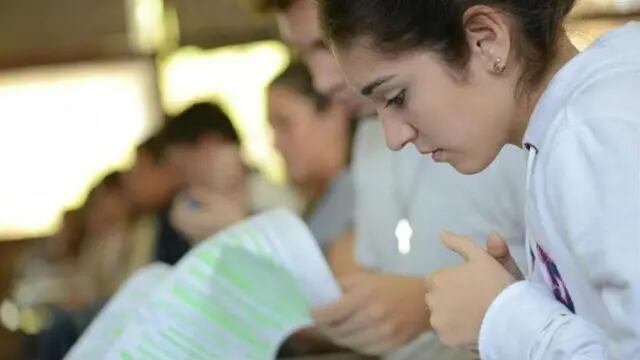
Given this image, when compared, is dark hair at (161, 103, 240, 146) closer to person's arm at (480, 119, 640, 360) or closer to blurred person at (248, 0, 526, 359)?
blurred person at (248, 0, 526, 359)

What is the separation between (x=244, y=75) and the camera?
10.2 feet

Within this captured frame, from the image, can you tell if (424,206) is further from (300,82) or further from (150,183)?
(150,183)

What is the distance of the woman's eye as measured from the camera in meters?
0.65

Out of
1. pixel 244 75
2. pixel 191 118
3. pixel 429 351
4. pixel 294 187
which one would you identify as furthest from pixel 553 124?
pixel 244 75

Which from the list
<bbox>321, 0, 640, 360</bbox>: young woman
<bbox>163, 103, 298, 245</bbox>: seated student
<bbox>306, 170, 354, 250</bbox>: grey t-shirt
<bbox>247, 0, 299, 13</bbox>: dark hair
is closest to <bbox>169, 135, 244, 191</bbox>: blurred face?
<bbox>163, 103, 298, 245</bbox>: seated student

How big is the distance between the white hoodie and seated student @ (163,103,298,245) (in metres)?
0.52

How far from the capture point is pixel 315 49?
99 centimetres

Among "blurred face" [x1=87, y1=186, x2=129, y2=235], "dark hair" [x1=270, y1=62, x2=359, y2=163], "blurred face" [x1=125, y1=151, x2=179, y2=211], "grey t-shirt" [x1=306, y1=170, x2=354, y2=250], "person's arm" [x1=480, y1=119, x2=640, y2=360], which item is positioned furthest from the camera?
"blurred face" [x1=87, y1=186, x2=129, y2=235]

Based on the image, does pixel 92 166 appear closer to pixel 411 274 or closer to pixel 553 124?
pixel 411 274

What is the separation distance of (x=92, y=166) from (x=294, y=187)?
1.93 m

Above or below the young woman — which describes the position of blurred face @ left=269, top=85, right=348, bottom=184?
below

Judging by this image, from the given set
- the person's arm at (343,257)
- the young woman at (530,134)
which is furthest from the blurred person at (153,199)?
the young woman at (530,134)

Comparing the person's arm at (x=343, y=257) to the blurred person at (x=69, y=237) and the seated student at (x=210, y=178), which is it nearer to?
the seated student at (x=210, y=178)

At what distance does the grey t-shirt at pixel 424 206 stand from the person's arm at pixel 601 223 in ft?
0.74
